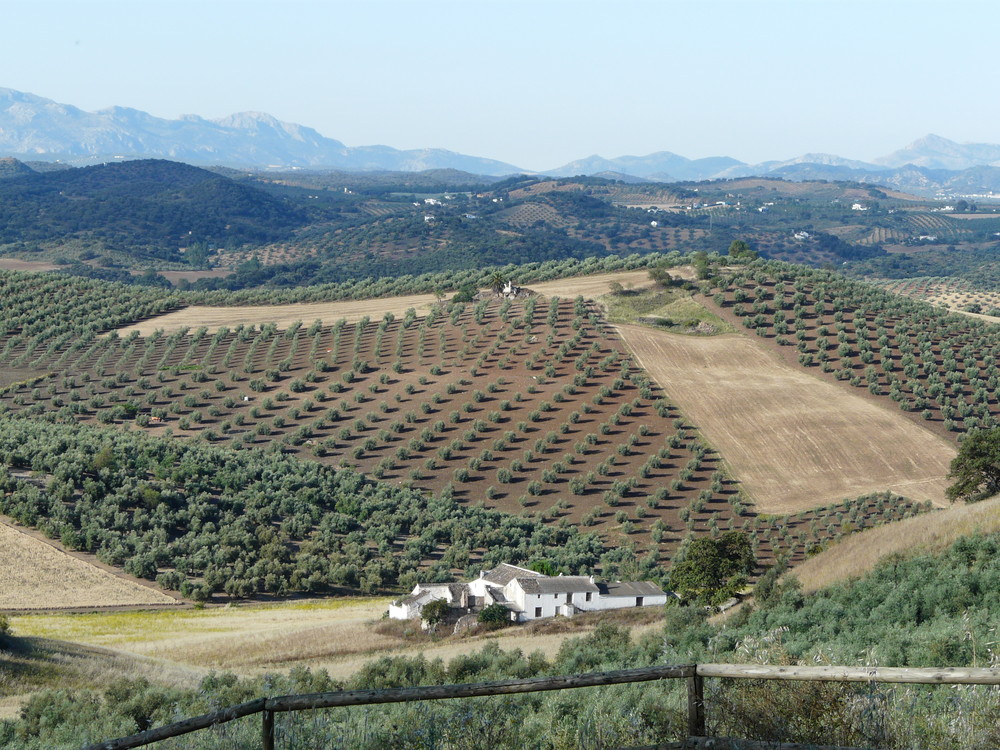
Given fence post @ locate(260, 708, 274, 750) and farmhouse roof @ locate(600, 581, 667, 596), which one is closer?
fence post @ locate(260, 708, 274, 750)

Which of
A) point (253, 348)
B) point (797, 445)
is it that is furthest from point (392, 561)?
point (253, 348)

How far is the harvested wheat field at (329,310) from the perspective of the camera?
97812mm

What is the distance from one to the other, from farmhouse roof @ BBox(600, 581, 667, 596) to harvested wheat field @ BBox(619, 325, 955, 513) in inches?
658

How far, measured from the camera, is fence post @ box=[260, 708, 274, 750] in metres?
9.39

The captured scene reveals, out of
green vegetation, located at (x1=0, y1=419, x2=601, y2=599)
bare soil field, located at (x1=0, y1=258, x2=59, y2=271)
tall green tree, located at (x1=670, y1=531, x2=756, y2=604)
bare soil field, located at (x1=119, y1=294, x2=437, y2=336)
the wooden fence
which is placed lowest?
green vegetation, located at (x1=0, y1=419, x2=601, y2=599)

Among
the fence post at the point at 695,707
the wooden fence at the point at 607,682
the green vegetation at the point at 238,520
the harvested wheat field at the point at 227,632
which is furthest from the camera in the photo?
the green vegetation at the point at 238,520

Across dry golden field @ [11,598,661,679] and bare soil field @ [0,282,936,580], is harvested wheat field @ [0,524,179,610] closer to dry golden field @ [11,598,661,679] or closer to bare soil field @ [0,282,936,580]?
dry golden field @ [11,598,661,679]

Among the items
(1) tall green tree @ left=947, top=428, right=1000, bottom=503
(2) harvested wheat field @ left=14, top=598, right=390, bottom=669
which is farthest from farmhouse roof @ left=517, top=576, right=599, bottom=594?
(1) tall green tree @ left=947, top=428, right=1000, bottom=503

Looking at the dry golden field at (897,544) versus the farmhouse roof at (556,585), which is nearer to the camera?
the dry golden field at (897,544)

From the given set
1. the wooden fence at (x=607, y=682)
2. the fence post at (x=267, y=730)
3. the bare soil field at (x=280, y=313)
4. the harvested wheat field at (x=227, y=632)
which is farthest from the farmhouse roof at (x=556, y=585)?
the bare soil field at (x=280, y=313)

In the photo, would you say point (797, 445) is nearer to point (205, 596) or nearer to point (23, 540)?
point (205, 596)

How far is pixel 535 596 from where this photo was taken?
40.6 metres

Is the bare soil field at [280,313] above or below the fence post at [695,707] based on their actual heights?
below

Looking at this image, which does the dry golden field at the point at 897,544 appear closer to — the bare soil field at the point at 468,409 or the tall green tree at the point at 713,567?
the tall green tree at the point at 713,567
